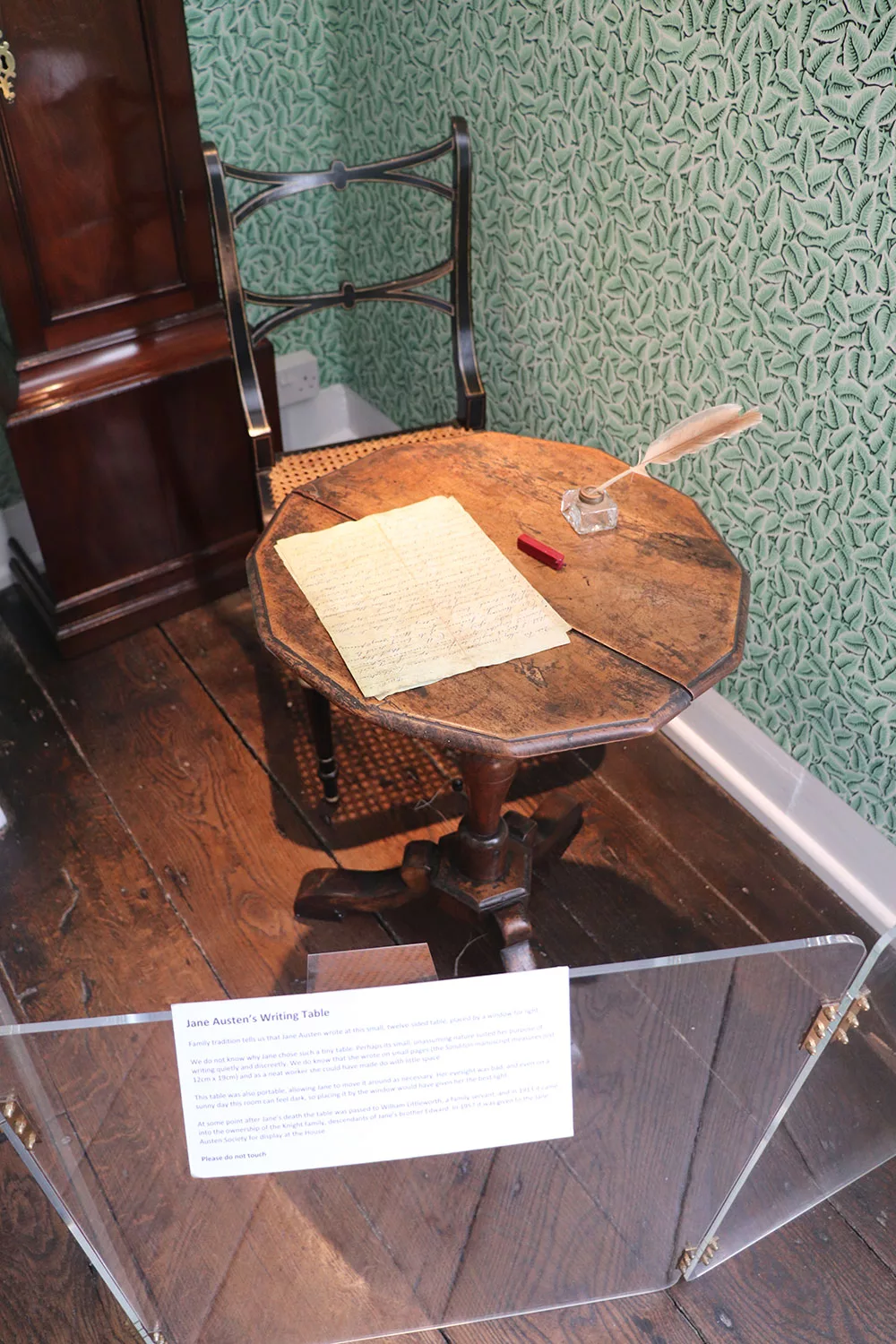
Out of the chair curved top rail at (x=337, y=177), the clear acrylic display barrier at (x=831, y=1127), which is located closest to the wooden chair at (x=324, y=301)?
the chair curved top rail at (x=337, y=177)

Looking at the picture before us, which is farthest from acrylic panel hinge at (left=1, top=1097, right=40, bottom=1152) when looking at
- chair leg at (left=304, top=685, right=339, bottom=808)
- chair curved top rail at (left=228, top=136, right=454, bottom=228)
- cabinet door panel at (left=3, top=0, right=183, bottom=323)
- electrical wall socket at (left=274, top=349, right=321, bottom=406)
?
electrical wall socket at (left=274, top=349, right=321, bottom=406)

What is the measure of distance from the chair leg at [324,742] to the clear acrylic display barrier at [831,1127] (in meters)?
0.91

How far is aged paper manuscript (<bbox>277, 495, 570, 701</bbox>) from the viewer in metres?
1.29

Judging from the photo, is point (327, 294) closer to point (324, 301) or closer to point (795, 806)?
point (324, 301)

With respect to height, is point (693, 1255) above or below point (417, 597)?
below

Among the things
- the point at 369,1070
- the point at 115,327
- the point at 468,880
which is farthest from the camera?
the point at 115,327

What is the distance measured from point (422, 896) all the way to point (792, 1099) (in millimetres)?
712

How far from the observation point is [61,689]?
2.16 m

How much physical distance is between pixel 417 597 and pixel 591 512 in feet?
0.89

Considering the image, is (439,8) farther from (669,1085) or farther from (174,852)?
(669,1085)

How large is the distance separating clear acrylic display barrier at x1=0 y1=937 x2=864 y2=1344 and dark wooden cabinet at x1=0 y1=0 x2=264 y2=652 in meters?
1.14

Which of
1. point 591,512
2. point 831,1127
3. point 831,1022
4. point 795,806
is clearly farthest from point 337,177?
point 831,1127

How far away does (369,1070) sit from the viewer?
1019 mm

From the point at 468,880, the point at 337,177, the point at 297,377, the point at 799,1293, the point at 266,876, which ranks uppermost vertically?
the point at 337,177
